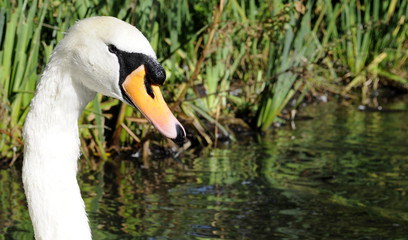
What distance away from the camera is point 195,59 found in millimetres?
7102

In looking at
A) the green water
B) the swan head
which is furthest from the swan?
the green water

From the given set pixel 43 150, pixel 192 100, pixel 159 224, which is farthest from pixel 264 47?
pixel 43 150

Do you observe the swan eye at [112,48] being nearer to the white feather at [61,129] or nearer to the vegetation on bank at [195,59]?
the white feather at [61,129]

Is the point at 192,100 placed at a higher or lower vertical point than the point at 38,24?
lower

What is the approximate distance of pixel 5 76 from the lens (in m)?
5.34

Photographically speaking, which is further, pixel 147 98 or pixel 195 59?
pixel 195 59

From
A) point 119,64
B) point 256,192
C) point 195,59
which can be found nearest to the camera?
point 119,64

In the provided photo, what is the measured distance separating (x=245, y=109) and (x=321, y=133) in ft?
2.46

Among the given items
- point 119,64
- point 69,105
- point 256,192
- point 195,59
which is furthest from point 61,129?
point 195,59

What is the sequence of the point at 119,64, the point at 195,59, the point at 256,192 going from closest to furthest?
the point at 119,64, the point at 256,192, the point at 195,59

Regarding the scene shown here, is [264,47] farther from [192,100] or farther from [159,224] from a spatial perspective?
[159,224]

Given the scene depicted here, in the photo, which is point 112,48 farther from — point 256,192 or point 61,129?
point 256,192

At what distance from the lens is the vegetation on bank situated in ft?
17.5

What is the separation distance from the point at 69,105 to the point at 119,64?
0.23 metres
